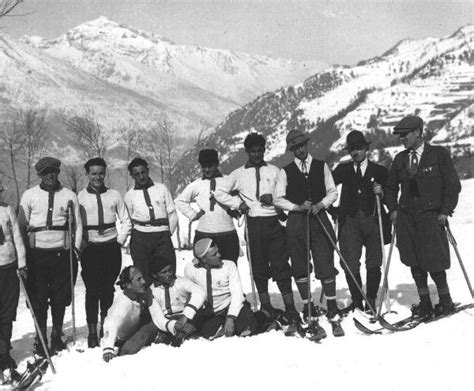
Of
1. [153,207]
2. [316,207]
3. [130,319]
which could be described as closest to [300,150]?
[316,207]

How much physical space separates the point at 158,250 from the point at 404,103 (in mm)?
168073

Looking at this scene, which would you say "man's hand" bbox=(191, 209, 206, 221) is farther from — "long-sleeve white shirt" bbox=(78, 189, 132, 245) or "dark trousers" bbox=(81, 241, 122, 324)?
"dark trousers" bbox=(81, 241, 122, 324)

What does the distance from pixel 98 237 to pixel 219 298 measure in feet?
5.37

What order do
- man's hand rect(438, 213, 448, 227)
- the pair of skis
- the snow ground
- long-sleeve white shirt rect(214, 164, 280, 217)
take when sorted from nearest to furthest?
the snow ground
the pair of skis
man's hand rect(438, 213, 448, 227)
long-sleeve white shirt rect(214, 164, 280, 217)

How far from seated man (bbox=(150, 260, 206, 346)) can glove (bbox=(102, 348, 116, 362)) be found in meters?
0.59

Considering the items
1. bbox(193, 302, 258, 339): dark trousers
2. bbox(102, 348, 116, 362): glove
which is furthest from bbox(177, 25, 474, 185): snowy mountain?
bbox(102, 348, 116, 362): glove

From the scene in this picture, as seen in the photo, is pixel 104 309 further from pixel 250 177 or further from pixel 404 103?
pixel 404 103

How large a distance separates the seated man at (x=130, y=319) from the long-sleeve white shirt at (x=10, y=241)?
1130 mm

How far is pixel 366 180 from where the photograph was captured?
23.0ft

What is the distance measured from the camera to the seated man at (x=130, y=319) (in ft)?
20.5

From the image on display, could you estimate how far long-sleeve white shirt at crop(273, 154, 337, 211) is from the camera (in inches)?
265

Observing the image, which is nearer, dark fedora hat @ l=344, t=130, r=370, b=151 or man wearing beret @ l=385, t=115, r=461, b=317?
man wearing beret @ l=385, t=115, r=461, b=317

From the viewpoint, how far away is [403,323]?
640 centimetres

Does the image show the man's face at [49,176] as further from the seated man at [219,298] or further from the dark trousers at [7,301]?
the seated man at [219,298]
